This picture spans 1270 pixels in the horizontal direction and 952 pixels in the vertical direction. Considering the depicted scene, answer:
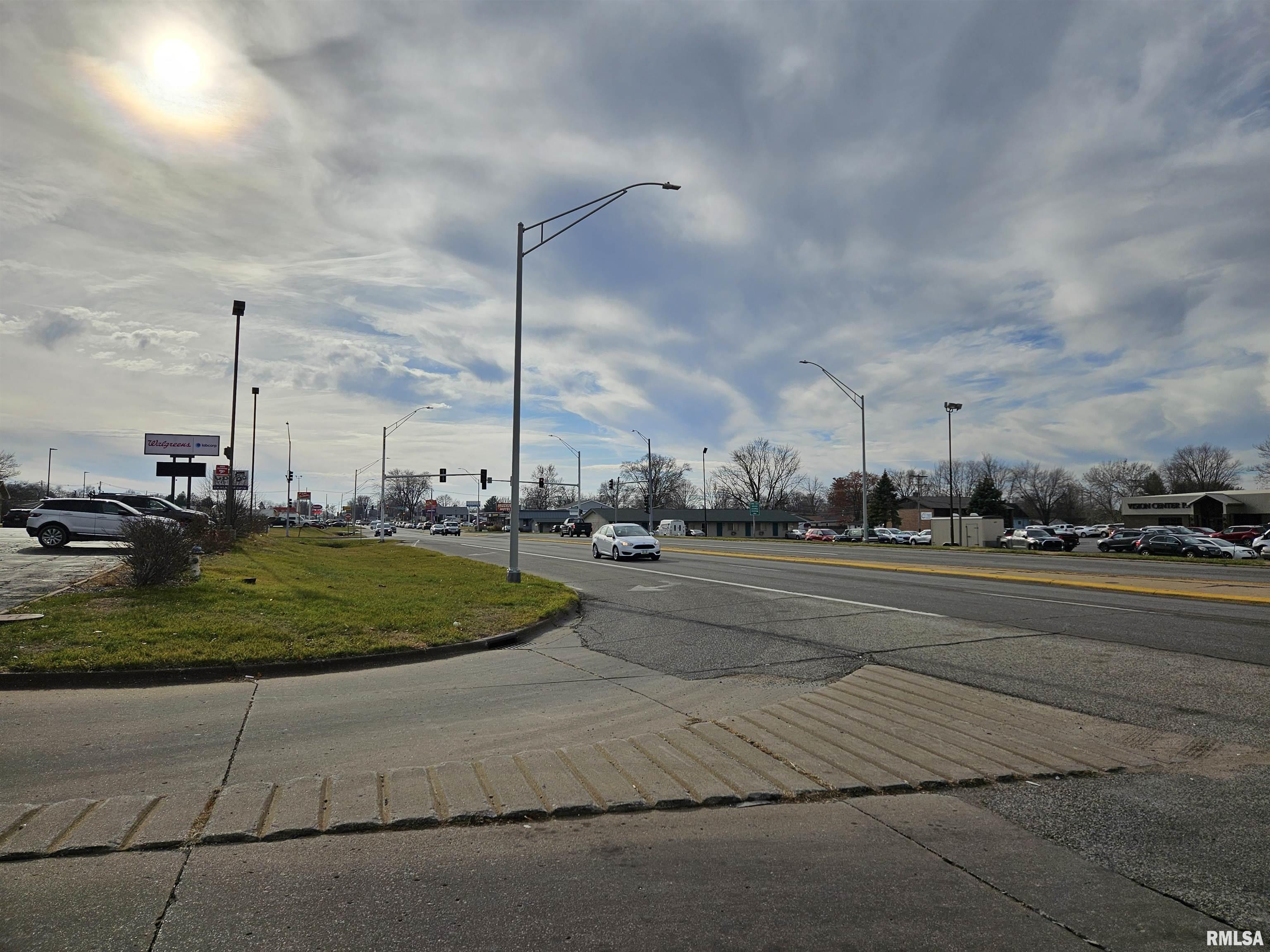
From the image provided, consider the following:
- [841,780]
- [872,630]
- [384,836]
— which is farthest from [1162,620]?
[384,836]

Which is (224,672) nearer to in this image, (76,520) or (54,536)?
(54,536)

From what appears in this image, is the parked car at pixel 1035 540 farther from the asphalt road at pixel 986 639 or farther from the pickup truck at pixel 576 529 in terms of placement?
the pickup truck at pixel 576 529

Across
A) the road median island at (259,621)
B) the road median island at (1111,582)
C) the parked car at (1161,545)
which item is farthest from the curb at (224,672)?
the parked car at (1161,545)

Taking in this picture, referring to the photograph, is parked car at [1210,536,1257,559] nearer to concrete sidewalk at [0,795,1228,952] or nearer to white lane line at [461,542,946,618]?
white lane line at [461,542,946,618]

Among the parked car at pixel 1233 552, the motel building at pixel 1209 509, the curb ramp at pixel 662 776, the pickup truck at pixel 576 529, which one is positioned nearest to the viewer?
the curb ramp at pixel 662 776

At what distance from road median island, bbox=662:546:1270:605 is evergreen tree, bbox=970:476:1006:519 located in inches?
3432

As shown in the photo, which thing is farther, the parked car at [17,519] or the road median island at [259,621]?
the parked car at [17,519]

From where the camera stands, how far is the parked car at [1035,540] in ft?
151

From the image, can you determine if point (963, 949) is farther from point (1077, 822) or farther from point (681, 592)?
point (681, 592)

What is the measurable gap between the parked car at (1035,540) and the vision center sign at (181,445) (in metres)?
55.9

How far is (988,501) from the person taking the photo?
10450 centimetres

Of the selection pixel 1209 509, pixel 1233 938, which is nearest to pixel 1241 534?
pixel 1209 509

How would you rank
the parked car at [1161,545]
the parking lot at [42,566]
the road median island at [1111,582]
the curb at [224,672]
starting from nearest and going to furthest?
the curb at [224,672], the parking lot at [42,566], the road median island at [1111,582], the parked car at [1161,545]

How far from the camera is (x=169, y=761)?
5535mm
